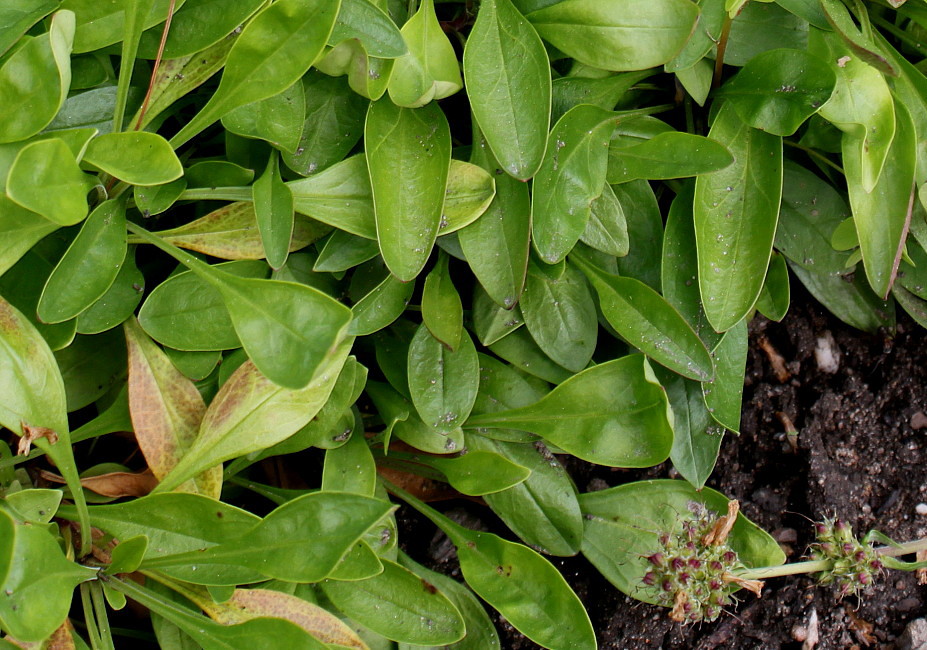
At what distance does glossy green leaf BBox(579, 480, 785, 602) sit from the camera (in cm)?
156

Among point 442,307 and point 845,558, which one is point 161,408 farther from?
point 845,558

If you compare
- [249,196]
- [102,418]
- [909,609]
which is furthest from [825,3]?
[102,418]

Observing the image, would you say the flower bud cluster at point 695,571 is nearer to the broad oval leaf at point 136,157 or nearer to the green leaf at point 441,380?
the green leaf at point 441,380

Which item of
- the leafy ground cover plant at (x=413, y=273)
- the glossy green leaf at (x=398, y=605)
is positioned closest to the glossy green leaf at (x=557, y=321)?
the leafy ground cover plant at (x=413, y=273)

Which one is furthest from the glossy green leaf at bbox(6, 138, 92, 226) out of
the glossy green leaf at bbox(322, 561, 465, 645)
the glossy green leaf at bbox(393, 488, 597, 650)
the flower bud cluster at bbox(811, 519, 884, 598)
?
the flower bud cluster at bbox(811, 519, 884, 598)

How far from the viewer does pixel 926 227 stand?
1585 mm

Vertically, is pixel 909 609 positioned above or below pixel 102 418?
below

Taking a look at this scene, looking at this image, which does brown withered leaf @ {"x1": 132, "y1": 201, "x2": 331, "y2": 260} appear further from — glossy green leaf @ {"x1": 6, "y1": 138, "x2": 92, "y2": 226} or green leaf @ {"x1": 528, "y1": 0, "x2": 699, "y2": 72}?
green leaf @ {"x1": 528, "y1": 0, "x2": 699, "y2": 72}

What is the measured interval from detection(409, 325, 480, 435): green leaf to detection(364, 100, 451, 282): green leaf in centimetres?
20

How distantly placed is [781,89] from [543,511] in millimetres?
782

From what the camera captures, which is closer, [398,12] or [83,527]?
[83,527]

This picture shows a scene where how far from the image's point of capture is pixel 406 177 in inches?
54.9

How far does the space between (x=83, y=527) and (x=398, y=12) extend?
94 centimetres

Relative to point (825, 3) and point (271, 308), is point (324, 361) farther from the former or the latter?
point (825, 3)
